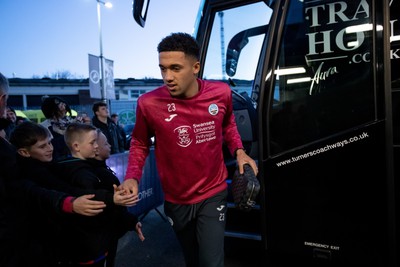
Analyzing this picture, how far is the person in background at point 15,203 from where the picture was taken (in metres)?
1.62

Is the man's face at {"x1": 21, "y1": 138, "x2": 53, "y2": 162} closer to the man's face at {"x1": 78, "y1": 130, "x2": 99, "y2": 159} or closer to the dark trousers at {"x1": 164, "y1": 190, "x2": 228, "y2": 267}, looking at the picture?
the man's face at {"x1": 78, "y1": 130, "x2": 99, "y2": 159}

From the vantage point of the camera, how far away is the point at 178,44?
1.80 meters

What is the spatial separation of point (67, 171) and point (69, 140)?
10.5 inches

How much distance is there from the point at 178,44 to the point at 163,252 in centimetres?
257

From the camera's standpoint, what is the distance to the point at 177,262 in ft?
10.6

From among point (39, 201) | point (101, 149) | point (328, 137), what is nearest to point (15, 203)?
point (39, 201)

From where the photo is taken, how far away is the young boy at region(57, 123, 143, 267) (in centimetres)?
198

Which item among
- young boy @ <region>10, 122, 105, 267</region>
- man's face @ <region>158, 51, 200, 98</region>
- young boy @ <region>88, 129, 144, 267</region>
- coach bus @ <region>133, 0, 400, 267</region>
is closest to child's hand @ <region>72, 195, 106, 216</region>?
young boy @ <region>10, 122, 105, 267</region>

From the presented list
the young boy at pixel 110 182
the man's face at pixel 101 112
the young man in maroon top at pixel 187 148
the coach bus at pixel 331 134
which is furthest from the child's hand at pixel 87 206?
the man's face at pixel 101 112

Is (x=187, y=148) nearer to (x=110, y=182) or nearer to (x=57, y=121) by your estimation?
(x=110, y=182)

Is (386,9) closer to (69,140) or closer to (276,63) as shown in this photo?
(276,63)

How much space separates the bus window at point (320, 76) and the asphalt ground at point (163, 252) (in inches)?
45.4

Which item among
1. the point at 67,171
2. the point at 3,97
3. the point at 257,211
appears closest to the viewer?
the point at 3,97

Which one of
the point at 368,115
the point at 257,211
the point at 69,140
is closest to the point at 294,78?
the point at 368,115
